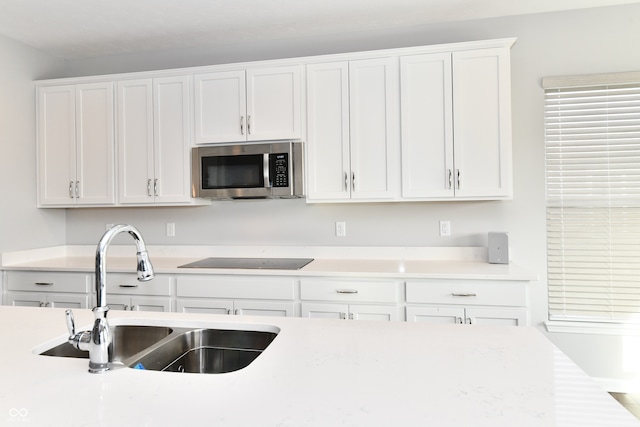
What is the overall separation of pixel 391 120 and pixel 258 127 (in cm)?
96

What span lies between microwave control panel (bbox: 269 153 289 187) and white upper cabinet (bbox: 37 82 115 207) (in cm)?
132

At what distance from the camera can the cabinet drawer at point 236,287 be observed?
263cm

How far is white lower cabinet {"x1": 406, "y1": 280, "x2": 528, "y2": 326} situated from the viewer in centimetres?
239

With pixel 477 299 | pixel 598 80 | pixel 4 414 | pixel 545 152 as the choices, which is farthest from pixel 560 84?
pixel 4 414

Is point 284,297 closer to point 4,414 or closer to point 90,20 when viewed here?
point 4,414

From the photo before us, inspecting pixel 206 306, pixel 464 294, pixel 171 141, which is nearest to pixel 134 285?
pixel 206 306

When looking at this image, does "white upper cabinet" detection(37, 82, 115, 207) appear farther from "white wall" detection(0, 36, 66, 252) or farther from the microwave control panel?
the microwave control panel

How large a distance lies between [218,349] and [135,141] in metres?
2.31

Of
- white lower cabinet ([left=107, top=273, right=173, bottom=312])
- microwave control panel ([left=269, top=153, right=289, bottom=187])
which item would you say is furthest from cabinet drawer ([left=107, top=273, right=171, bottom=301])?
microwave control panel ([left=269, top=153, right=289, bottom=187])

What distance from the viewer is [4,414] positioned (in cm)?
79

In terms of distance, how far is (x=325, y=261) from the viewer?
3.04m

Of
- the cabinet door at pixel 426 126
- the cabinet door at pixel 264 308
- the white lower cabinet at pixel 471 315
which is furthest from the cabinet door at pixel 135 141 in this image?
the white lower cabinet at pixel 471 315

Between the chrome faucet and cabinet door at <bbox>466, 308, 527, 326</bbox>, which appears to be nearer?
the chrome faucet

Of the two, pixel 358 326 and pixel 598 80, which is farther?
pixel 598 80
